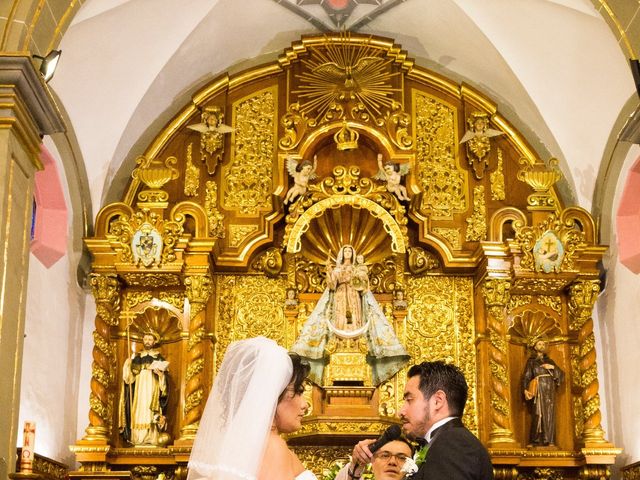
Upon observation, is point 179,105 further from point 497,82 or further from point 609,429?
point 609,429

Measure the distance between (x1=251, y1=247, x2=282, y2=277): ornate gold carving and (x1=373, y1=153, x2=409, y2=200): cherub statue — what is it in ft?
4.73

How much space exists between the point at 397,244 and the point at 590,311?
2206mm

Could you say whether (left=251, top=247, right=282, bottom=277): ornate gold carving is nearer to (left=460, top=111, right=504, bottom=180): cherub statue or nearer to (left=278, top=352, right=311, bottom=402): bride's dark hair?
(left=460, top=111, right=504, bottom=180): cherub statue

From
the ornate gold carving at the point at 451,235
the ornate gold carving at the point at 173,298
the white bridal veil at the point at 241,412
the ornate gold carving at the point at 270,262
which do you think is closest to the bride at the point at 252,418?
the white bridal veil at the point at 241,412

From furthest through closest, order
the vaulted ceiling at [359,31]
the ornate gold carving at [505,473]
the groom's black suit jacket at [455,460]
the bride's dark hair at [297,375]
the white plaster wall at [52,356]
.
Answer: the vaulted ceiling at [359,31]
the ornate gold carving at [505,473]
the white plaster wall at [52,356]
the bride's dark hair at [297,375]
the groom's black suit jacket at [455,460]

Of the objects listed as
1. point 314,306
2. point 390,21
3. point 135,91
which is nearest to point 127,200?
point 135,91

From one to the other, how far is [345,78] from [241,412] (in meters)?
7.85

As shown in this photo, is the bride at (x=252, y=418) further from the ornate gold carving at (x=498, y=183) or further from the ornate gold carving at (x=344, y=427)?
the ornate gold carving at (x=498, y=183)

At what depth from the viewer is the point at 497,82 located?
12297 millimetres

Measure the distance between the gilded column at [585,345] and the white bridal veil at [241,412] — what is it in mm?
6856

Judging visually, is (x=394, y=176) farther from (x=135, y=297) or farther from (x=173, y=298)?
(x=135, y=297)

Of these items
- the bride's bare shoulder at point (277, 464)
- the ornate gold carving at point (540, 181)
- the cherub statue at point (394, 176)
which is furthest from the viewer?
the cherub statue at point (394, 176)

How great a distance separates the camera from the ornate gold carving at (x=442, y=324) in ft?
38.2

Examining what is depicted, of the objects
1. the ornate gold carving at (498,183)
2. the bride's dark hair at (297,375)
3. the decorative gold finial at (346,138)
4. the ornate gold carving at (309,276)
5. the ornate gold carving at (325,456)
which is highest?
the decorative gold finial at (346,138)
